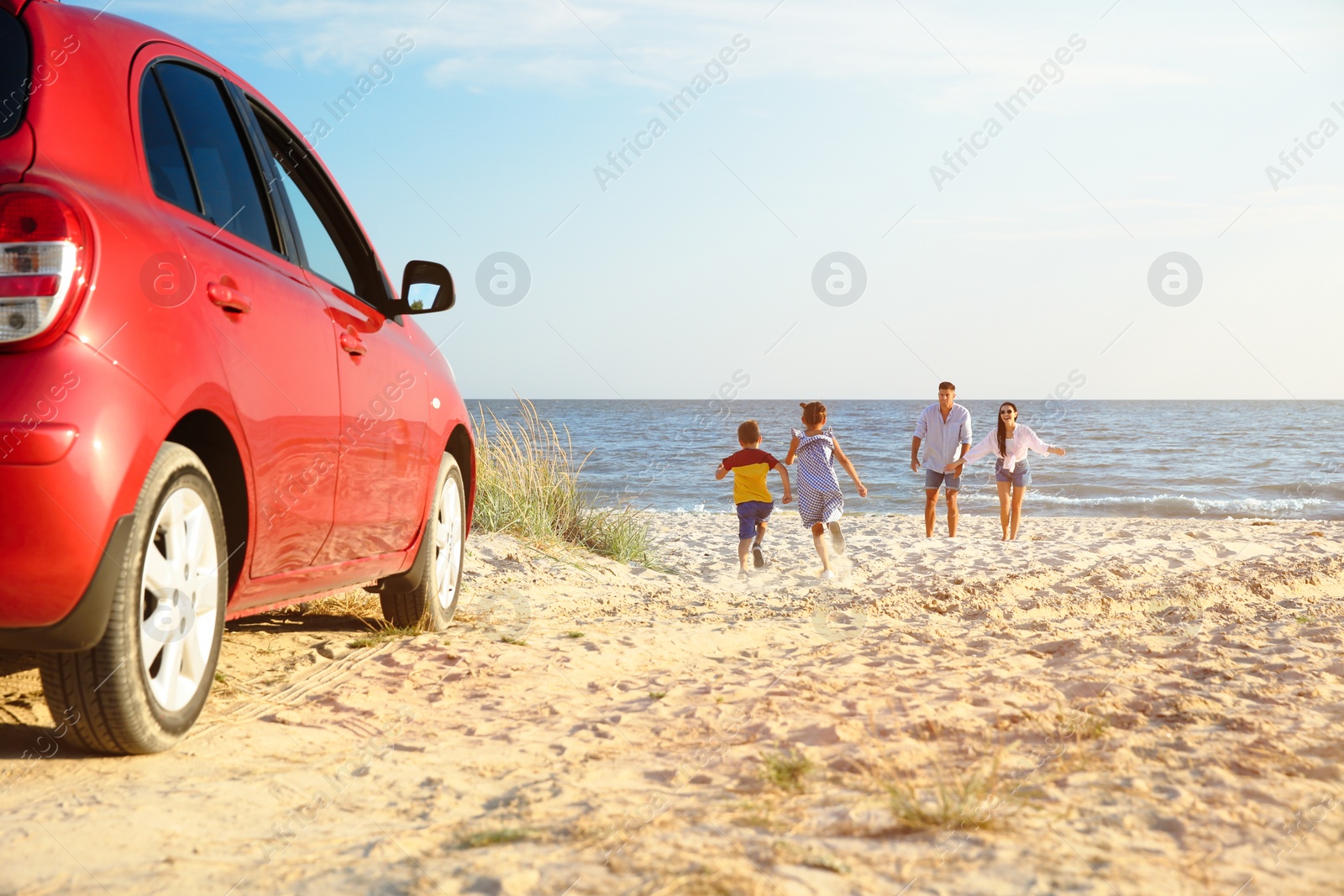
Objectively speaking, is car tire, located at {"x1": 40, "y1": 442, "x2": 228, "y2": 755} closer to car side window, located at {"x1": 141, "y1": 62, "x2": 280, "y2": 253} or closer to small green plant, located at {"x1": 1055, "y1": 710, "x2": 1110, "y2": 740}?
car side window, located at {"x1": 141, "y1": 62, "x2": 280, "y2": 253}

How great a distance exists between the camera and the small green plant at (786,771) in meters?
2.39

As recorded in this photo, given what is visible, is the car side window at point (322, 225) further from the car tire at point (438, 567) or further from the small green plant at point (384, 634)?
the small green plant at point (384, 634)

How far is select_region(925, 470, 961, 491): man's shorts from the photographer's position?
A: 40.1 ft

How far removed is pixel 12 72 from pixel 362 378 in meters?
1.45

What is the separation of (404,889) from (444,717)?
1535mm

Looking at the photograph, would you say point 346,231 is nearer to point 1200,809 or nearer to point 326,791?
point 326,791

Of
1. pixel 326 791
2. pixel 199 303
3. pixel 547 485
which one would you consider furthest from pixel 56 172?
pixel 547 485

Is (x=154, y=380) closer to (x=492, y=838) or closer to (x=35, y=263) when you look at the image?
(x=35, y=263)

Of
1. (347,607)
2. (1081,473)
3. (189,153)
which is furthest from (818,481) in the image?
(1081,473)

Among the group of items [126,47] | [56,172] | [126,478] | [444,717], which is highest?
[126,47]

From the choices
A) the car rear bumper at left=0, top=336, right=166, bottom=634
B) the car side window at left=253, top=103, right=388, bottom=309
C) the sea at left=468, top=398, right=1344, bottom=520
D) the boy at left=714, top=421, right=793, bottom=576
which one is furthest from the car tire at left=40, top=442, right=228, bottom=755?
the boy at left=714, top=421, right=793, bottom=576

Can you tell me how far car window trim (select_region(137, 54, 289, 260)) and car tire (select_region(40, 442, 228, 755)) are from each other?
2.55 feet

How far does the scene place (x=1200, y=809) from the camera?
7.20 ft

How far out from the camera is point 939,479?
12312mm
